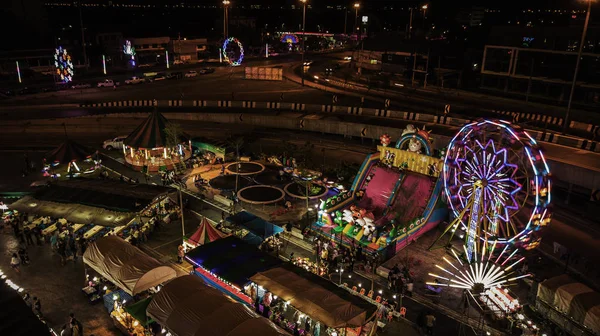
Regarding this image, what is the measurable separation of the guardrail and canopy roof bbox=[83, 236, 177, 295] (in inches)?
1177

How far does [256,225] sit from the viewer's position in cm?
2538

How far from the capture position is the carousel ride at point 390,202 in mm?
25938

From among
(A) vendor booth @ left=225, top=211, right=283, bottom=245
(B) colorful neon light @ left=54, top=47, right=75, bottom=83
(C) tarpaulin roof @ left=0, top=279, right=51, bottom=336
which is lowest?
(A) vendor booth @ left=225, top=211, right=283, bottom=245

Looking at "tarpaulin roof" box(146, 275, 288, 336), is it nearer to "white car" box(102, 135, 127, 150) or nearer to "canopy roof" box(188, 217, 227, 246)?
"canopy roof" box(188, 217, 227, 246)

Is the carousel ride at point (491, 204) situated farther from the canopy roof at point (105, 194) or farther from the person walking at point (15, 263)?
the person walking at point (15, 263)

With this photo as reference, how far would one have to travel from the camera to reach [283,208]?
3034 centimetres

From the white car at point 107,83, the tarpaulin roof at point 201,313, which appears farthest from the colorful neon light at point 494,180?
the white car at point 107,83

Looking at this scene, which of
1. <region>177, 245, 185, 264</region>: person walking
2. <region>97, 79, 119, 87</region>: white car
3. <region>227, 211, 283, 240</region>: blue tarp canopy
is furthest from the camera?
<region>97, 79, 119, 87</region>: white car

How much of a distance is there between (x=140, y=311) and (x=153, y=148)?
62.8 feet

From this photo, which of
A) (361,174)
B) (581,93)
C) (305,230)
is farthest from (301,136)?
(581,93)

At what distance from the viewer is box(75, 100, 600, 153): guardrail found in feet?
111

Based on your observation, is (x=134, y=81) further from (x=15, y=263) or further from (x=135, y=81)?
(x=15, y=263)

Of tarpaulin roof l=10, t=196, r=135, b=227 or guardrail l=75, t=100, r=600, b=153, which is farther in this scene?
guardrail l=75, t=100, r=600, b=153

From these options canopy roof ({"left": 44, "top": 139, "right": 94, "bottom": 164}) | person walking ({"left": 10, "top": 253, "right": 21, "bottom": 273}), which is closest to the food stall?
person walking ({"left": 10, "top": 253, "right": 21, "bottom": 273})
